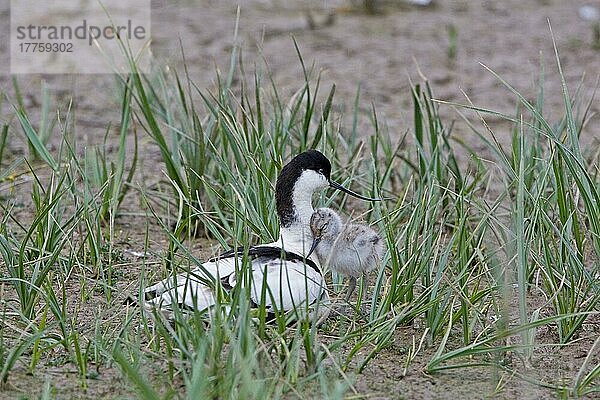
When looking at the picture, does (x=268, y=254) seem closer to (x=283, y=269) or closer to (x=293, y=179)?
(x=283, y=269)

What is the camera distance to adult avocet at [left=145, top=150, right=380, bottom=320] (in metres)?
3.13

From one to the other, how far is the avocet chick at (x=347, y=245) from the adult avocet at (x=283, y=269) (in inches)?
2.3

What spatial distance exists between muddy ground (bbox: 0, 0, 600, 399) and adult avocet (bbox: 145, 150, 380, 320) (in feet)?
4.74

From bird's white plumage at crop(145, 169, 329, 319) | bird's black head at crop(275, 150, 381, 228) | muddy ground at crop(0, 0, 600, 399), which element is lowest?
bird's white plumage at crop(145, 169, 329, 319)

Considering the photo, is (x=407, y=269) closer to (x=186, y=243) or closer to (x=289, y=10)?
(x=186, y=243)

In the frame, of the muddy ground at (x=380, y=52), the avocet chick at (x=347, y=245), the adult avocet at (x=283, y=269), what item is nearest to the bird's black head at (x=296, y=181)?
Result: the adult avocet at (x=283, y=269)

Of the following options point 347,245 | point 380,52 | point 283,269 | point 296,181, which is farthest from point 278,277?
point 380,52

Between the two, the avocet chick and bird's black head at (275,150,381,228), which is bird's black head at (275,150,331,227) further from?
the avocet chick

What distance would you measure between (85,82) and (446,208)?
3565 millimetres

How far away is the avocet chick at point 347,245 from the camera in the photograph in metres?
3.54

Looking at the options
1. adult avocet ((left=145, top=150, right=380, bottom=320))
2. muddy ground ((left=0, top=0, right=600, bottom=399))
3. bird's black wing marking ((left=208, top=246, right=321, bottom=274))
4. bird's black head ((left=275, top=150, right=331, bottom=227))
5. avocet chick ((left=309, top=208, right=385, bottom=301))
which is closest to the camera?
adult avocet ((left=145, top=150, right=380, bottom=320))

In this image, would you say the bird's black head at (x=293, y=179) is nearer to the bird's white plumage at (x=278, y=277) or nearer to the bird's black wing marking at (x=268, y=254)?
the bird's white plumage at (x=278, y=277)

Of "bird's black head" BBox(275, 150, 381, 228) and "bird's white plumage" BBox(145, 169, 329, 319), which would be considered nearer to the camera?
"bird's white plumage" BBox(145, 169, 329, 319)

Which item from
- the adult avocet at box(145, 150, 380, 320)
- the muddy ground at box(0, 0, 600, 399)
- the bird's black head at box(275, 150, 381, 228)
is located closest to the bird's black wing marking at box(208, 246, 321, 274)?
the adult avocet at box(145, 150, 380, 320)
